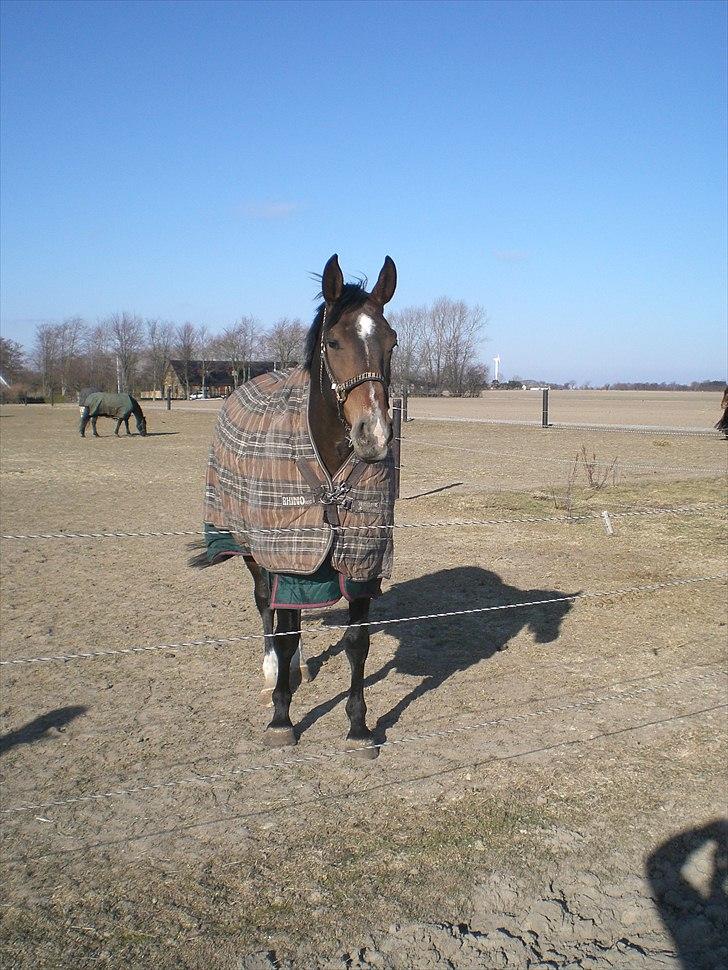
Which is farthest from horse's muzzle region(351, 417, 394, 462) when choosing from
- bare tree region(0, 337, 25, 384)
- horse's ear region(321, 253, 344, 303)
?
bare tree region(0, 337, 25, 384)

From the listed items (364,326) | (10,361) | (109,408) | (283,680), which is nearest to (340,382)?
(364,326)

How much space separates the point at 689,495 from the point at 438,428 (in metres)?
15.8

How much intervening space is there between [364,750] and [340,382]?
1.86m

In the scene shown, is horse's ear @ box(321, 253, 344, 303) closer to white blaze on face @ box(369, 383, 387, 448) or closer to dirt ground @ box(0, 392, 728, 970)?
white blaze on face @ box(369, 383, 387, 448)

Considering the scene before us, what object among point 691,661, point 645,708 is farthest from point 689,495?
point 645,708

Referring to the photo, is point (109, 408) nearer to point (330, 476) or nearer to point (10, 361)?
point (330, 476)

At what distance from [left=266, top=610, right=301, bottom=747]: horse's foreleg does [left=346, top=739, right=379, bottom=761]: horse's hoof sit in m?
0.33

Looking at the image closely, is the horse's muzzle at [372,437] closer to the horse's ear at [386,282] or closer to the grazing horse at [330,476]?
the grazing horse at [330,476]

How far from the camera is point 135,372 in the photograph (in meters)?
84.6

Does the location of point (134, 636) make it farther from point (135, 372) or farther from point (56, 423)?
point (135, 372)

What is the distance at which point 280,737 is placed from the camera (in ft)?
13.7

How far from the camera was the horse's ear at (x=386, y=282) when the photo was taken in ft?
11.8

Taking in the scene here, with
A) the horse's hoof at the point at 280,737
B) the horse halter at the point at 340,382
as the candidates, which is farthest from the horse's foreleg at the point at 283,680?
the horse halter at the point at 340,382

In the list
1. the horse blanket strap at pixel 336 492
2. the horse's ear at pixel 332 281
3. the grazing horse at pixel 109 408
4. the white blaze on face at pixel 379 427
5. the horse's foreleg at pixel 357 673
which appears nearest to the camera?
the white blaze on face at pixel 379 427
